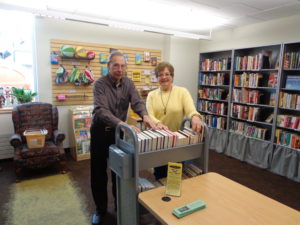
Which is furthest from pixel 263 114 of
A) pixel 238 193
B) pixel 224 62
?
pixel 238 193

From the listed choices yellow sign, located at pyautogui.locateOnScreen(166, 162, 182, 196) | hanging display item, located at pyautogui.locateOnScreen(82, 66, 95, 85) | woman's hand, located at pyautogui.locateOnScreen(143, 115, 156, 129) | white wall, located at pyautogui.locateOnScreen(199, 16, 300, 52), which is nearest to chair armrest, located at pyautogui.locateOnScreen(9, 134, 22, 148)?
hanging display item, located at pyautogui.locateOnScreen(82, 66, 95, 85)

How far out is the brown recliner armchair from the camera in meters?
3.14

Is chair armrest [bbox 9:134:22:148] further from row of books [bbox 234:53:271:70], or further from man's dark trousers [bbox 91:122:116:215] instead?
row of books [bbox 234:53:271:70]

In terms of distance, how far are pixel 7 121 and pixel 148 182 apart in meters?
3.32

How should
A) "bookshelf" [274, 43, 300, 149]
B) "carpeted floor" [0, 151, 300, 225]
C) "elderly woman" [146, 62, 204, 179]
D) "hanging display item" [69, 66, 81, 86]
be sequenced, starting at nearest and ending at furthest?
"elderly woman" [146, 62, 204, 179] < "carpeted floor" [0, 151, 300, 225] < "bookshelf" [274, 43, 300, 149] < "hanging display item" [69, 66, 81, 86]

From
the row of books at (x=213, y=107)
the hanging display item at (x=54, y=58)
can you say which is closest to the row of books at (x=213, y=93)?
the row of books at (x=213, y=107)

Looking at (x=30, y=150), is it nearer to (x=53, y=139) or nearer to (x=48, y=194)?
(x=53, y=139)

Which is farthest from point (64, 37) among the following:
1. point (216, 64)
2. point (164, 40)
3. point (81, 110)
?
point (216, 64)

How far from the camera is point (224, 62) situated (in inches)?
175

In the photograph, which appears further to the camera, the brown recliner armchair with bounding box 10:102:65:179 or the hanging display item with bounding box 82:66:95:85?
the hanging display item with bounding box 82:66:95:85

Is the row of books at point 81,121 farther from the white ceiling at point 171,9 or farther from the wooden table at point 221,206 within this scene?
the wooden table at point 221,206

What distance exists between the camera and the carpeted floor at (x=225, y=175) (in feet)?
8.91

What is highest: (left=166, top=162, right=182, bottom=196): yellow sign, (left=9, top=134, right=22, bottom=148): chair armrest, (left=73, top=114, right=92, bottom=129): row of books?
(left=166, top=162, right=182, bottom=196): yellow sign

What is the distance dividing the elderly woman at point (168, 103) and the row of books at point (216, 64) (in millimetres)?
2692
